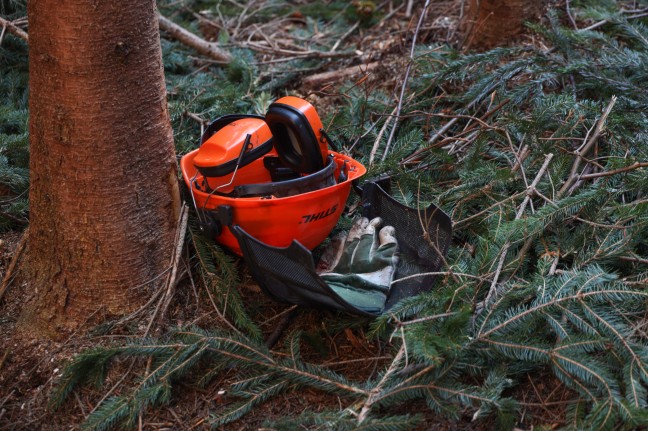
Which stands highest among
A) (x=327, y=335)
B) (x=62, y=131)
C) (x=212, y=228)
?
(x=62, y=131)

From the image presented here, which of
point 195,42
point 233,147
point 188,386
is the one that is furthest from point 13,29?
point 188,386

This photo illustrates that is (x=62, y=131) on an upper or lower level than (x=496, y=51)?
upper

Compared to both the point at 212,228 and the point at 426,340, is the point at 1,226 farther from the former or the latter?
the point at 426,340

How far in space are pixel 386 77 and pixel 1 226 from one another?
1.72 m

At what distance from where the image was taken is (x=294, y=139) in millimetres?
2109

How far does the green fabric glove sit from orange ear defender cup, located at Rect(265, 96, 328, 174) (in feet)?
0.84

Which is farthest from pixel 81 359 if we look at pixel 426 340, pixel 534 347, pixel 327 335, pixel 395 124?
pixel 395 124

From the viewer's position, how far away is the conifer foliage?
5.59ft

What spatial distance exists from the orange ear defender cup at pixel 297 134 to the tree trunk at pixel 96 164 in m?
0.31

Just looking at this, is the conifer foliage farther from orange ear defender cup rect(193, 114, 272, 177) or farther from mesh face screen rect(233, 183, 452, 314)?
orange ear defender cup rect(193, 114, 272, 177)

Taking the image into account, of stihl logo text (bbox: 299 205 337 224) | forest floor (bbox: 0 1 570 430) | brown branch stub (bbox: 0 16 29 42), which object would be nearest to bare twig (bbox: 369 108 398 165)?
stihl logo text (bbox: 299 205 337 224)

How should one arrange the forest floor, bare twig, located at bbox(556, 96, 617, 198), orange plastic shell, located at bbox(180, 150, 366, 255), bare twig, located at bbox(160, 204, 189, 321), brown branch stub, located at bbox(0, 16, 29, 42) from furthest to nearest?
1. brown branch stub, located at bbox(0, 16, 29, 42)
2. bare twig, located at bbox(556, 96, 617, 198)
3. bare twig, located at bbox(160, 204, 189, 321)
4. orange plastic shell, located at bbox(180, 150, 366, 255)
5. the forest floor

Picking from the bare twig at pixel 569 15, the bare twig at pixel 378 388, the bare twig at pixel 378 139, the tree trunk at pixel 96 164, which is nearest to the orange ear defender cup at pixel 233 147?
the tree trunk at pixel 96 164

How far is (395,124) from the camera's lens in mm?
2721
